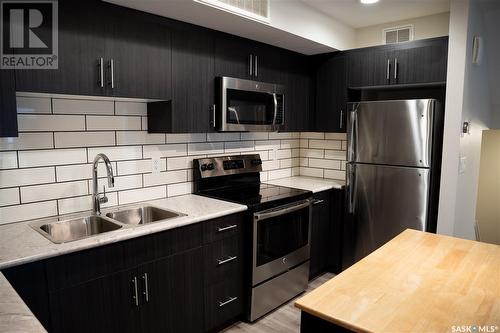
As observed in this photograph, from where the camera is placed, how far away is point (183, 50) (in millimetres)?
2346

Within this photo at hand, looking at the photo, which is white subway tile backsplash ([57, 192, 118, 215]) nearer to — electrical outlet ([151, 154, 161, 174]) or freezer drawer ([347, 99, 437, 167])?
electrical outlet ([151, 154, 161, 174])

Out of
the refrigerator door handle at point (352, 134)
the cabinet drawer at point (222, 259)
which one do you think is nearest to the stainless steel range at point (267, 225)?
the cabinet drawer at point (222, 259)

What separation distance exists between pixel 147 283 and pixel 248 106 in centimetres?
152

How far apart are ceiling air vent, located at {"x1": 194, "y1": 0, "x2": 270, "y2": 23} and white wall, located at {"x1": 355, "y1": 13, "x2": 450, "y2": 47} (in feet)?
4.83

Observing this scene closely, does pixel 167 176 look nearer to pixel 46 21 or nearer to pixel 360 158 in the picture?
pixel 46 21

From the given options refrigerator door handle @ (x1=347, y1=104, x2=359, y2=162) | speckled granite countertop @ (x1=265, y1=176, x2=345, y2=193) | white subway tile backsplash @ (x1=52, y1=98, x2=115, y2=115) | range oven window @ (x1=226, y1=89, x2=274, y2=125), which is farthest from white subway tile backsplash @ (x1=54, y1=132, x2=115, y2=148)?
refrigerator door handle @ (x1=347, y1=104, x2=359, y2=162)

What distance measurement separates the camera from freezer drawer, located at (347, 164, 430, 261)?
2.76 m

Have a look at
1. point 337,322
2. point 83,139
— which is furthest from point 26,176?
point 337,322

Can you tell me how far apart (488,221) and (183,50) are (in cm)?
363

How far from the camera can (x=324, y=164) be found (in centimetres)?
372

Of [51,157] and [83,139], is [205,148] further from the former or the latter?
[51,157]

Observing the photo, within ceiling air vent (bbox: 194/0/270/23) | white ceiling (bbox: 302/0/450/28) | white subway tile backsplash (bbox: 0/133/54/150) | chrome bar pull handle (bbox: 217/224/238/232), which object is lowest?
chrome bar pull handle (bbox: 217/224/238/232)

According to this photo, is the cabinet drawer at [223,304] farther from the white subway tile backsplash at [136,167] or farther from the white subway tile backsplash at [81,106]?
the white subway tile backsplash at [81,106]
